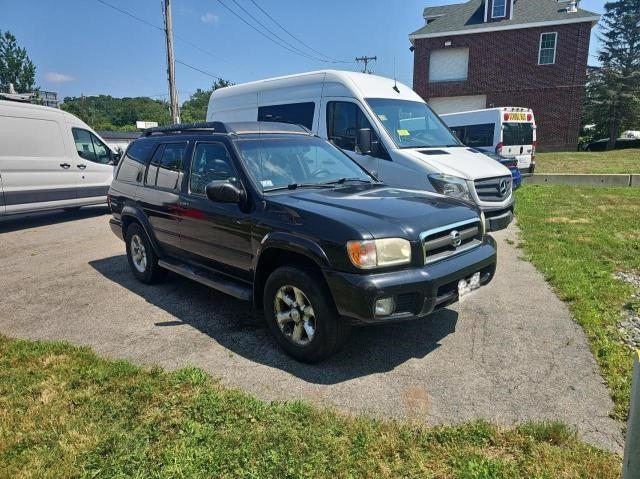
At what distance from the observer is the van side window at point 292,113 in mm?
7570

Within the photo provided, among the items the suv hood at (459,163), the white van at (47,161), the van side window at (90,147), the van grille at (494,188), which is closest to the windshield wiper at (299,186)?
the suv hood at (459,163)

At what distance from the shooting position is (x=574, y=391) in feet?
10.2

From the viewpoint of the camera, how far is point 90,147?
430 inches

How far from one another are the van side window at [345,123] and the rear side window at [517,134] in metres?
10.1

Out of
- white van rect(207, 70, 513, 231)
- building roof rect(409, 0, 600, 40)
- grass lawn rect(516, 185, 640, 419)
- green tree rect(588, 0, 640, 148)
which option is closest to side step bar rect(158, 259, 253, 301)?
white van rect(207, 70, 513, 231)

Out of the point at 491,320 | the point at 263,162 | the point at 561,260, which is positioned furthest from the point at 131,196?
the point at 561,260

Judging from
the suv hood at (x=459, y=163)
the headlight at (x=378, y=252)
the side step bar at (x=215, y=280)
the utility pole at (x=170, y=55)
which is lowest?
the side step bar at (x=215, y=280)

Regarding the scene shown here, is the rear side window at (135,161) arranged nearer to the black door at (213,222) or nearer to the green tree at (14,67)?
the black door at (213,222)

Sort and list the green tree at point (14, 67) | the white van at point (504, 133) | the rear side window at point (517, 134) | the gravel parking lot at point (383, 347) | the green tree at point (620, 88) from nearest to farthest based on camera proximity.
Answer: the gravel parking lot at point (383, 347) → the white van at point (504, 133) → the rear side window at point (517, 134) → the green tree at point (620, 88) → the green tree at point (14, 67)

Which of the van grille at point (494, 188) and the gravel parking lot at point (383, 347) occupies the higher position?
the van grille at point (494, 188)

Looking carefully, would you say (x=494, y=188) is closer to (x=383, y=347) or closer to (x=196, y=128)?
(x=383, y=347)

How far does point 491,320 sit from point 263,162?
2645mm

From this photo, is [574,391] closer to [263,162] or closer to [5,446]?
[263,162]

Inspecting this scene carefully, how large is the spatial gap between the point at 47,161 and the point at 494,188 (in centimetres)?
915
